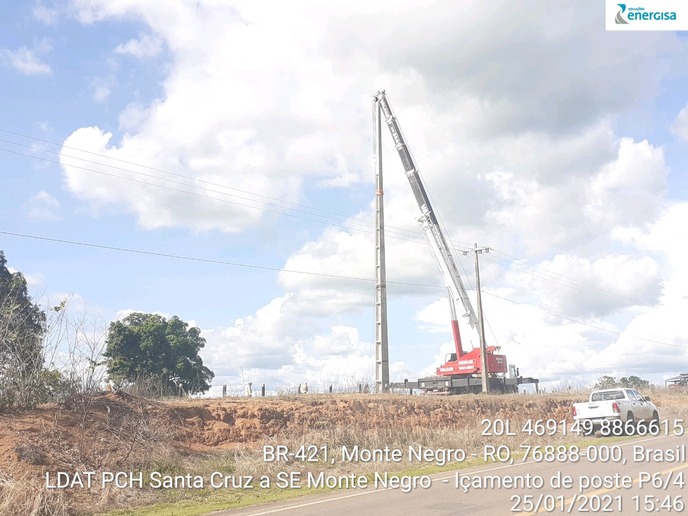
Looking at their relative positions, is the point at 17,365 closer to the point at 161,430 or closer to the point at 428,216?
the point at 161,430

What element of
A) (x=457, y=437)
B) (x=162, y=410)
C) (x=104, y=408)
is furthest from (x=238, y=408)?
(x=457, y=437)

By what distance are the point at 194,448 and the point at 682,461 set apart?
13.4 meters

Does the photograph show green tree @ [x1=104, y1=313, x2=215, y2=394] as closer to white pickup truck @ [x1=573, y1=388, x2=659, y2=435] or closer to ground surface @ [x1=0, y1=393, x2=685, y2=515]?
ground surface @ [x1=0, y1=393, x2=685, y2=515]

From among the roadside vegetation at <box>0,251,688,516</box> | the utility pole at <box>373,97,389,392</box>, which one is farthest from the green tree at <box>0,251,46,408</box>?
the utility pole at <box>373,97,389,392</box>

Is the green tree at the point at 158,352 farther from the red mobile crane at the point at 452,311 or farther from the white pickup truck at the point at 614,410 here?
the white pickup truck at the point at 614,410

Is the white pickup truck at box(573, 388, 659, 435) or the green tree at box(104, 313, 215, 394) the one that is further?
the green tree at box(104, 313, 215, 394)

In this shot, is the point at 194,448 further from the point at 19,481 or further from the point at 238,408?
the point at 19,481

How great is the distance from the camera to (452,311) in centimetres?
4128

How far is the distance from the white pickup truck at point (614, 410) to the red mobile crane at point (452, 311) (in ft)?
42.5

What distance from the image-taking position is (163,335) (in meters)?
43.3

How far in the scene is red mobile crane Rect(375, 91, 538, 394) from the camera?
4034 centimetres

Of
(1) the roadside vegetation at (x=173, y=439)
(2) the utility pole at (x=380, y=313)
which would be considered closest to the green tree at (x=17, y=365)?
(1) the roadside vegetation at (x=173, y=439)

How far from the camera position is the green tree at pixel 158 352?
4166 centimetres

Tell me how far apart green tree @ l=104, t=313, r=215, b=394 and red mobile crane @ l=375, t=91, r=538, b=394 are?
14.0 metres
